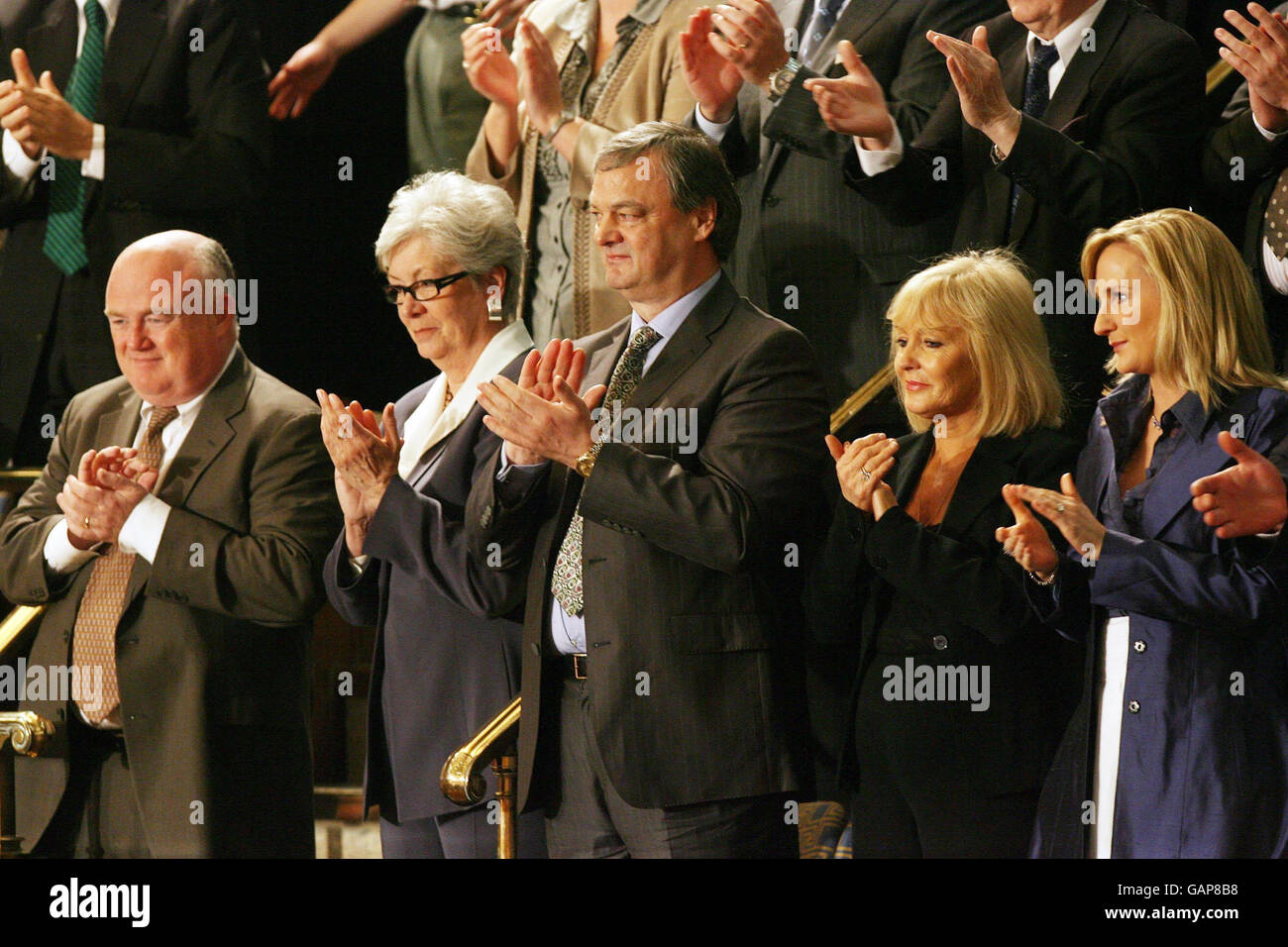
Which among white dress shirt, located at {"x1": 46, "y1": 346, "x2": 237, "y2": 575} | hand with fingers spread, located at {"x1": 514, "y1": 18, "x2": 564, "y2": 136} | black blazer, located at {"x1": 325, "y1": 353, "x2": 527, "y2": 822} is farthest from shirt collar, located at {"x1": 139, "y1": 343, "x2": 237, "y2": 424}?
hand with fingers spread, located at {"x1": 514, "y1": 18, "x2": 564, "y2": 136}

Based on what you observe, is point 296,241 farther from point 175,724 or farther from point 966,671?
point 966,671

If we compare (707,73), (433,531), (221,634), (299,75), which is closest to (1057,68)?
(707,73)

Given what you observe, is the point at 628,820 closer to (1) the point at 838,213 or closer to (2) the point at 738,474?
(2) the point at 738,474

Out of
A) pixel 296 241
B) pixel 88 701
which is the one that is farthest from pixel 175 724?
pixel 296 241

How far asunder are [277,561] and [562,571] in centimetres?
82

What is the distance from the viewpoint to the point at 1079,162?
3.53m

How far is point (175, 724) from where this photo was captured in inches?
154

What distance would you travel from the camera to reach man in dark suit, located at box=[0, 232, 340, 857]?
3914mm

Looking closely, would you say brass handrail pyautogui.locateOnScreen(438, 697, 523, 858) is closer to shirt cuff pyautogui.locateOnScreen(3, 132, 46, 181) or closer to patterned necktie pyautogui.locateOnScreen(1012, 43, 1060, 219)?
patterned necktie pyautogui.locateOnScreen(1012, 43, 1060, 219)

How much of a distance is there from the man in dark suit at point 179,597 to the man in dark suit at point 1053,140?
1.45 m

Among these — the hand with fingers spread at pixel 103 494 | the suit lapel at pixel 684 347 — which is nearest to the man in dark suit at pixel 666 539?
the suit lapel at pixel 684 347

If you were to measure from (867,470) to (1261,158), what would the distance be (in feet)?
3.46

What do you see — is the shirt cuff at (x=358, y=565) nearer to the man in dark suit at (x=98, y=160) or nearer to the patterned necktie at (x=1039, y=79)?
the man in dark suit at (x=98, y=160)

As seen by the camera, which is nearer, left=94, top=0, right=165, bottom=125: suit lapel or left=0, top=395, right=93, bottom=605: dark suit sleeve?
left=0, top=395, right=93, bottom=605: dark suit sleeve
